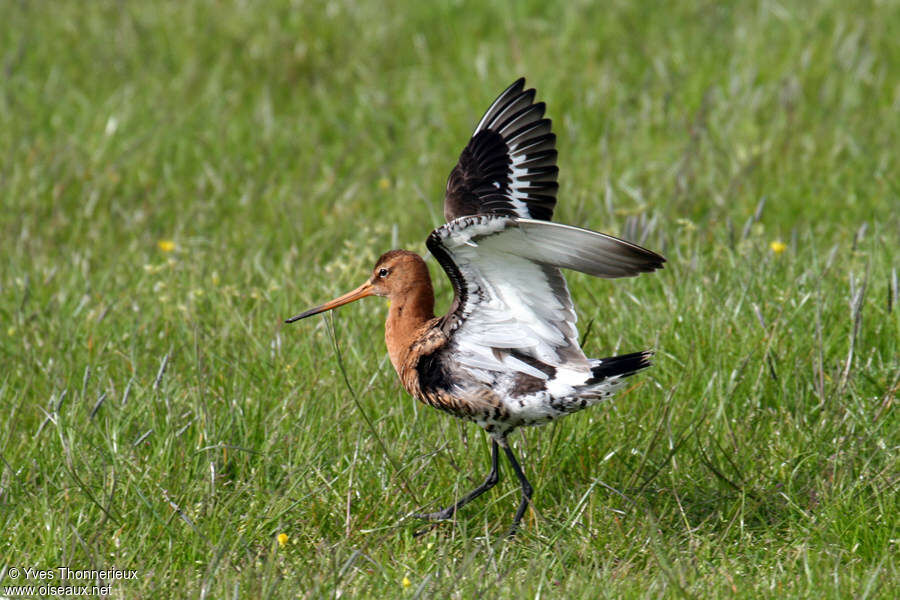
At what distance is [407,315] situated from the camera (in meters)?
4.46

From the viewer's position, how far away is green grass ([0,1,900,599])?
3855 mm

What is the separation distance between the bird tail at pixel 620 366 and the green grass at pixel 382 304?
387mm

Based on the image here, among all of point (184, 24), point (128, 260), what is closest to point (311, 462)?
point (128, 260)

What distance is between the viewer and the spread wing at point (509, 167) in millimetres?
4367

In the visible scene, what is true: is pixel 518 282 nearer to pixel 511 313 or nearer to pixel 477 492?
pixel 511 313

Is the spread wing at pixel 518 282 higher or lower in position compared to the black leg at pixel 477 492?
higher

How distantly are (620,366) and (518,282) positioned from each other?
0.45m

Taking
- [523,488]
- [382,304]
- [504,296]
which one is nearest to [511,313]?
[504,296]

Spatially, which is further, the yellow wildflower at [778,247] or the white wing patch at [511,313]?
the yellow wildflower at [778,247]

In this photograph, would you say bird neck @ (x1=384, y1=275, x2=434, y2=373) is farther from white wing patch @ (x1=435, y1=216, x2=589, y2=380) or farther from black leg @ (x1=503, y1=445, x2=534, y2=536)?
black leg @ (x1=503, y1=445, x2=534, y2=536)
